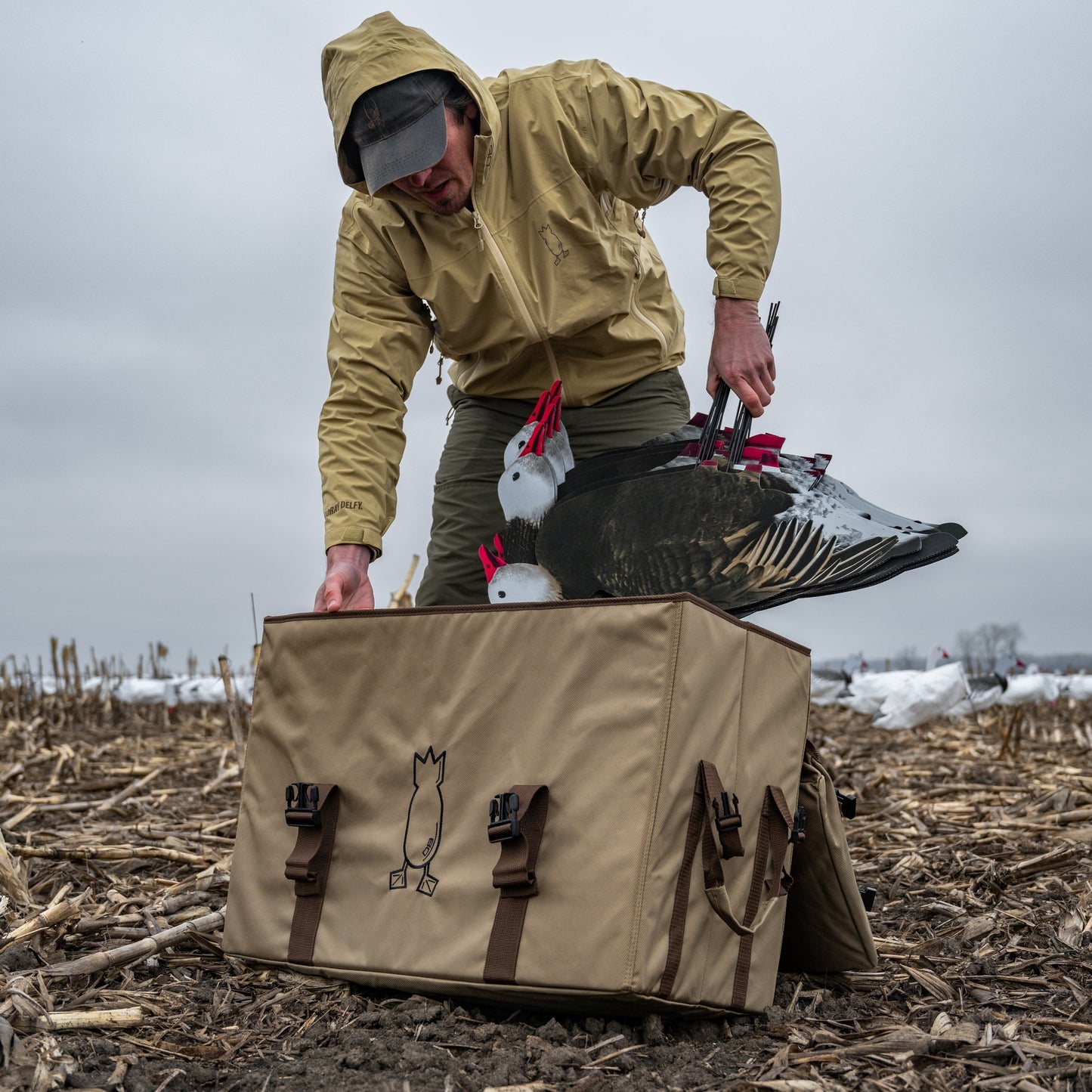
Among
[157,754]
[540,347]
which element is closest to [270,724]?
[540,347]

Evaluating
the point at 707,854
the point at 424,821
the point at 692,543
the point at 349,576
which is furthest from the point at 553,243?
the point at 707,854

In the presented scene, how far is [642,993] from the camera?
1.63 m

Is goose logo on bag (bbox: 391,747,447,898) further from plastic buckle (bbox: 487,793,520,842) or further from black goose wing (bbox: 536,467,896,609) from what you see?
black goose wing (bbox: 536,467,896,609)

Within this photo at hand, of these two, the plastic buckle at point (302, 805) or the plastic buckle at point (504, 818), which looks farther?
the plastic buckle at point (302, 805)

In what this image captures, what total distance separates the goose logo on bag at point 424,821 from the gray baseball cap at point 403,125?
4.56 ft

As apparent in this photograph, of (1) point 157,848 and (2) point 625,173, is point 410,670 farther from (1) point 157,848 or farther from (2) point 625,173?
(1) point 157,848

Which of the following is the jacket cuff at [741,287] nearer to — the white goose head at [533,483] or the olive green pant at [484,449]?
the olive green pant at [484,449]

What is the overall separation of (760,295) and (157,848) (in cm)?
245

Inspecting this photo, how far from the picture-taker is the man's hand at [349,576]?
2623mm

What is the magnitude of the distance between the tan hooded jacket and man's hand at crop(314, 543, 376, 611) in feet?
0.11

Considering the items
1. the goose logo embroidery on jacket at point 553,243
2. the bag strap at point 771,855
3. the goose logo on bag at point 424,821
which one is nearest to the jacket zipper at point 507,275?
the goose logo embroidery on jacket at point 553,243

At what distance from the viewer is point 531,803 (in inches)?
69.8

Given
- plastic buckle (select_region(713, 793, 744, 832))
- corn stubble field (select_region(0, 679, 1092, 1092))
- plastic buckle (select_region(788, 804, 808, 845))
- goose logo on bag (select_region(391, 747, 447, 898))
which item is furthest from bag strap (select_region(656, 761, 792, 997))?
goose logo on bag (select_region(391, 747, 447, 898))

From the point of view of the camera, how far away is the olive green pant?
296cm
